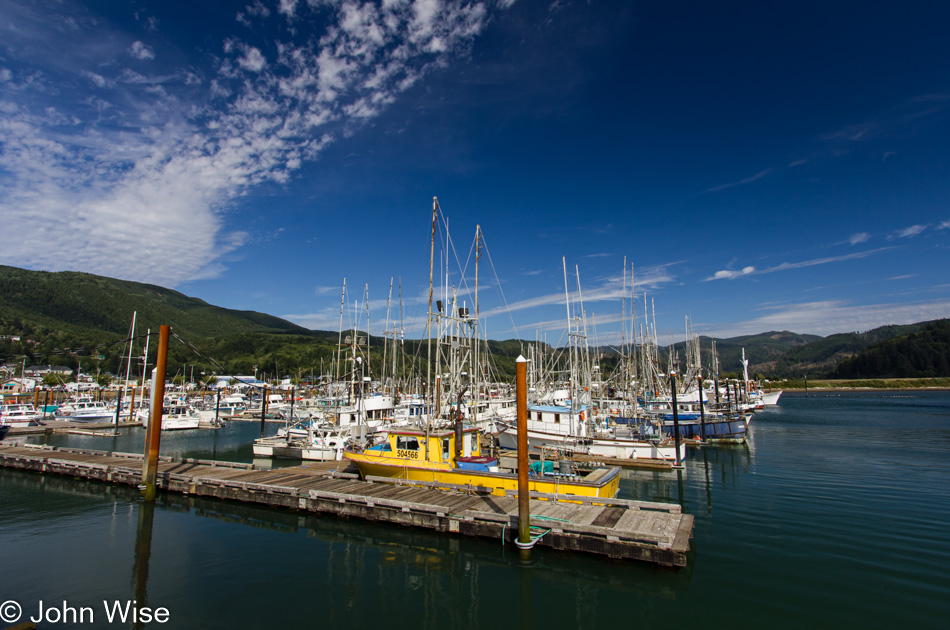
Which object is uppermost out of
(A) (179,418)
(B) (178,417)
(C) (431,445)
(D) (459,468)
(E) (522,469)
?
(E) (522,469)

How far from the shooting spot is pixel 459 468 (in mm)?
17922

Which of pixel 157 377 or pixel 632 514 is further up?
pixel 157 377

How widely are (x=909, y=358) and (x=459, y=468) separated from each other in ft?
586

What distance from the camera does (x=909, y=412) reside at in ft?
196

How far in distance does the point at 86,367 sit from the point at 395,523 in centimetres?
13710

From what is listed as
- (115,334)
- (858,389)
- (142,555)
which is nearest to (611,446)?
(142,555)

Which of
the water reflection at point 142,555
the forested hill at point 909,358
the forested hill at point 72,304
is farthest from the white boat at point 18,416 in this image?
the forested hill at point 909,358

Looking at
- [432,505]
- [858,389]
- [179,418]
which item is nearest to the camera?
[432,505]

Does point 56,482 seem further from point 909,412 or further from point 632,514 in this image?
point 909,412

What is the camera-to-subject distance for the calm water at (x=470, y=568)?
32.8 feet

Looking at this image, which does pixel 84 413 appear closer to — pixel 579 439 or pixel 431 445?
pixel 431 445

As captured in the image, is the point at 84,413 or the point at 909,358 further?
the point at 909,358

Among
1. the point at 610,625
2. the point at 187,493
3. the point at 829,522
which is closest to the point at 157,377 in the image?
the point at 187,493

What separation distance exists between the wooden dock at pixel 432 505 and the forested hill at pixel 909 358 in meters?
171
